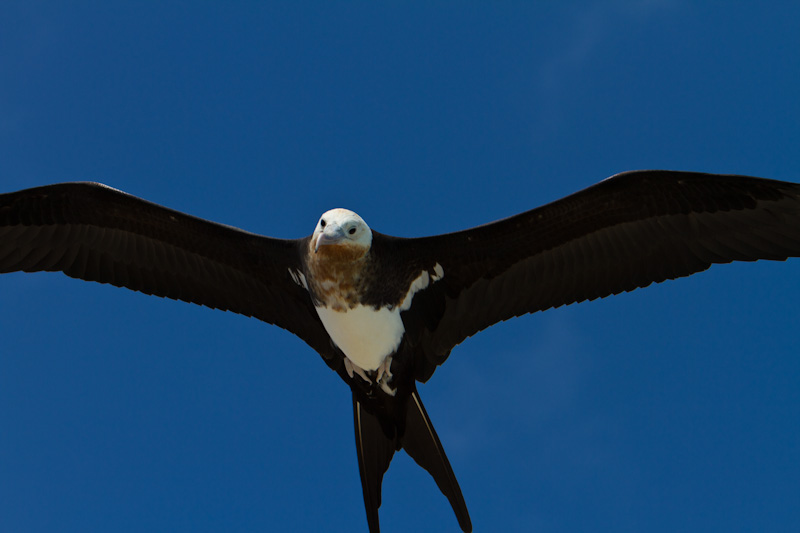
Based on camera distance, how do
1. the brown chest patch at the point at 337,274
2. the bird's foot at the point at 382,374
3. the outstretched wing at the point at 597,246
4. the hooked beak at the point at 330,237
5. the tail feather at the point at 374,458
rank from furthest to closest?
the tail feather at the point at 374,458
the bird's foot at the point at 382,374
the outstretched wing at the point at 597,246
the brown chest patch at the point at 337,274
the hooked beak at the point at 330,237

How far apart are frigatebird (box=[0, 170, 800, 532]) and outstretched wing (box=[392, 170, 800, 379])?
0.03 ft

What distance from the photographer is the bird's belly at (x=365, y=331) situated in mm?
8461

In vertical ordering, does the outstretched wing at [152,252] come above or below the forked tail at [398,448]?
above

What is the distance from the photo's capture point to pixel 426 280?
8.80 metres

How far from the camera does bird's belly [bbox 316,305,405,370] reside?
8461 mm

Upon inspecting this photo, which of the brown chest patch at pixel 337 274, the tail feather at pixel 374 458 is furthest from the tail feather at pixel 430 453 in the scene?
the brown chest patch at pixel 337 274

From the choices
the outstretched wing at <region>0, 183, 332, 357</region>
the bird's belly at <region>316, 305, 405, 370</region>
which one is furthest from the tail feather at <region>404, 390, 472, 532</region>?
the outstretched wing at <region>0, 183, 332, 357</region>

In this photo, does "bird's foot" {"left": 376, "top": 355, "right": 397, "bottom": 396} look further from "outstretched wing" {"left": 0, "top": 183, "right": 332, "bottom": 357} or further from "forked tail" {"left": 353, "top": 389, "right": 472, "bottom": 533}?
"outstretched wing" {"left": 0, "top": 183, "right": 332, "bottom": 357}

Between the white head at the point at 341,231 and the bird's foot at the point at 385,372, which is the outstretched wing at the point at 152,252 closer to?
the bird's foot at the point at 385,372

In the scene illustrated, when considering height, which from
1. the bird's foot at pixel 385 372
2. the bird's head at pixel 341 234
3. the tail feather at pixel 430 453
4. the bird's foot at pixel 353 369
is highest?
the bird's head at pixel 341 234

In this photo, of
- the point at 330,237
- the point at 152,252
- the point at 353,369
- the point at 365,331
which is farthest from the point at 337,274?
the point at 152,252

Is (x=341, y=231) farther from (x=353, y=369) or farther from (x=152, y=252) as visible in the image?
(x=152, y=252)

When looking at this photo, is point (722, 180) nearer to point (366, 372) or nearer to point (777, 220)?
point (777, 220)

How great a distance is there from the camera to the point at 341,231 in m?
8.15
